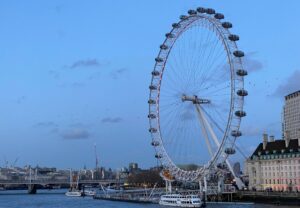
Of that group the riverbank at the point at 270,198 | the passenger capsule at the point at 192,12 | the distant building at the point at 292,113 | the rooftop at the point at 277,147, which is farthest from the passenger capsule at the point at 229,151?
the distant building at the point at 292,113

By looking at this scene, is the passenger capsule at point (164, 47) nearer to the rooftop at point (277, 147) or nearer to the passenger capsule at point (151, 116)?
the passenger capsule at point (151, 116)

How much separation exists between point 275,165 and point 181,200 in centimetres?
1789

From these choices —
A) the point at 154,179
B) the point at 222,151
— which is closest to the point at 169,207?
the point at 222,151

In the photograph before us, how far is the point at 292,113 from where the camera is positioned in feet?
471

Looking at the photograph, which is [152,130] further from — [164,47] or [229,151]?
[229,151]

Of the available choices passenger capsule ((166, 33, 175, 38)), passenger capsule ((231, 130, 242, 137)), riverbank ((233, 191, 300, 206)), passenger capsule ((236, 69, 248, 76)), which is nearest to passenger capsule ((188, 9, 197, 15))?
A: passenger capsule ((166, 33, 175, 38))

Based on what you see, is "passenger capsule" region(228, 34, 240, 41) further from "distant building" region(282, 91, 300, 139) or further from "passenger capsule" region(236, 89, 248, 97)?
"distant building" region(282, 91, 300, 139)

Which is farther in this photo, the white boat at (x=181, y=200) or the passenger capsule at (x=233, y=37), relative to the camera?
the white boat at (x=181, y=200)

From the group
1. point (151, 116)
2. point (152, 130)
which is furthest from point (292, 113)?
point (151, 116)

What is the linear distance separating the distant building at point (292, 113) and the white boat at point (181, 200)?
75839 millimetres

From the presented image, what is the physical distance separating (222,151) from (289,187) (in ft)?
72.4

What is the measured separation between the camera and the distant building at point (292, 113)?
14012 cm

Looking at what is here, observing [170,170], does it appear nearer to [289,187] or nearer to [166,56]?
[166,56]

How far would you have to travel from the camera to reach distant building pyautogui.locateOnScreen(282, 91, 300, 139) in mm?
140125
